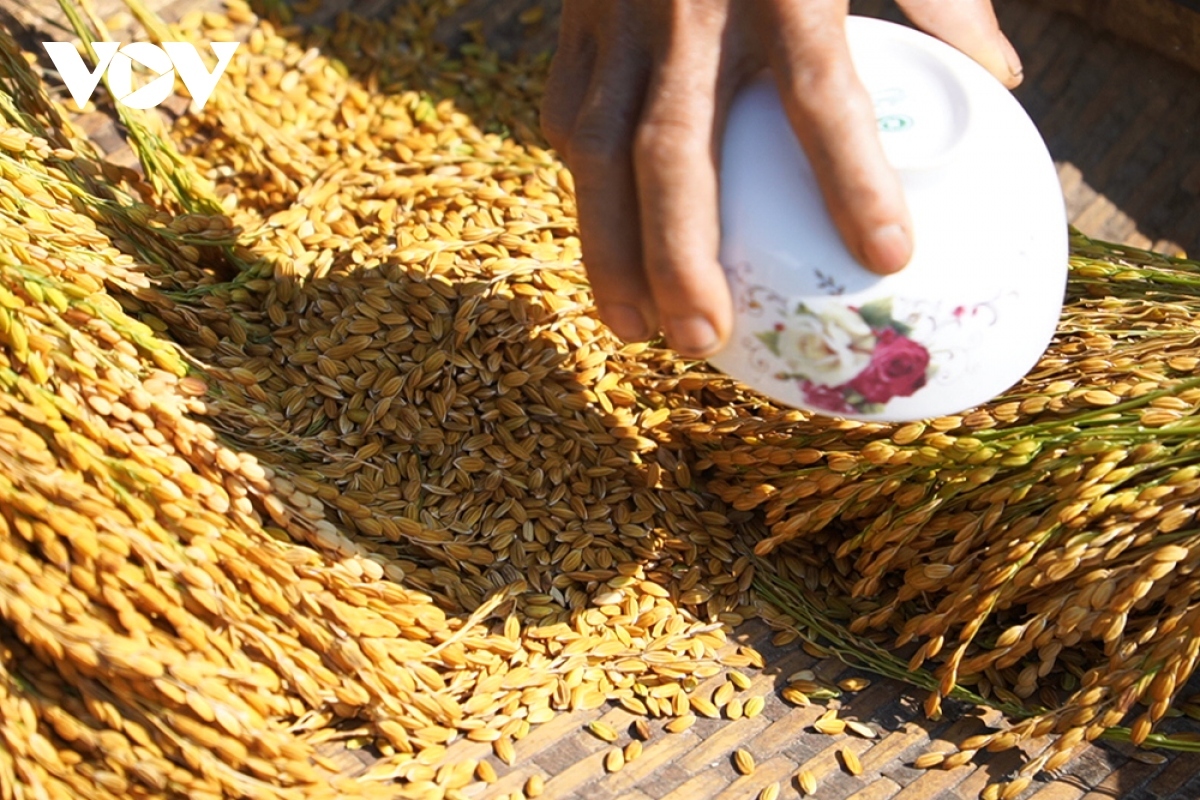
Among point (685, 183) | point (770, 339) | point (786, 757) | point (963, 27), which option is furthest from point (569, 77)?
point (786, 757)

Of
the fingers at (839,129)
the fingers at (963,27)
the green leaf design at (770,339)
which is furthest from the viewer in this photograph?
the fingers at (963,27)

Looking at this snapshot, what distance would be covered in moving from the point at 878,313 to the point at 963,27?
409 mm

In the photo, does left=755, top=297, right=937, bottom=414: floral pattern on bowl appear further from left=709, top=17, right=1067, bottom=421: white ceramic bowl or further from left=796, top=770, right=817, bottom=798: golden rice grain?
left=796, top=770, right=817, bottom=798: golden rice grain

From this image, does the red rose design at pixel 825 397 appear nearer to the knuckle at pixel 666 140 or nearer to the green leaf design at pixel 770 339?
the green leaf design at pixel 770 339

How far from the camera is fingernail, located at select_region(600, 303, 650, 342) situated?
1.20m

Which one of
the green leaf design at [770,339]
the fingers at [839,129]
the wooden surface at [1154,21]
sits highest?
the wooden surface at [1154,21]

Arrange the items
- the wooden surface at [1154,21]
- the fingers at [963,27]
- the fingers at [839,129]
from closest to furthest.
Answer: the fingers at [839,129], the fingers at [963,27], the wooden surface at [1154,21]

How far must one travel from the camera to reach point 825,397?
1.16m

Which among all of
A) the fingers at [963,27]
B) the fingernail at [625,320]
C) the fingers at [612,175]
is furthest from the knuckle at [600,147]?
the fingers at [963,27]

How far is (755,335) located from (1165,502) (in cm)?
50

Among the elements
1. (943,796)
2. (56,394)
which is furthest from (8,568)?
(943,796)

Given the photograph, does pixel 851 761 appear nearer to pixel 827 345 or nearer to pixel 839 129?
pixel 827 345

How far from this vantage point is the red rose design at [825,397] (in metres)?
1.15

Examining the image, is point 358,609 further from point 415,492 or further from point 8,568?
point 8,568
